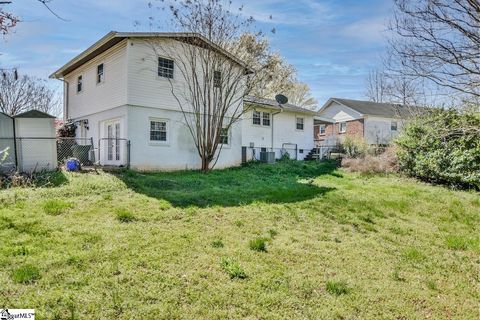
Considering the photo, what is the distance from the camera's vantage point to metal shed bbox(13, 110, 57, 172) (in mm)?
11266

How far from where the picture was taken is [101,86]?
51.9 feet

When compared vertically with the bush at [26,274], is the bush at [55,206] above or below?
above

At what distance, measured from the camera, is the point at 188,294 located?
13.2 ft

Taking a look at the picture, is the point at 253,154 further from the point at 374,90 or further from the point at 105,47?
the point at 374,90

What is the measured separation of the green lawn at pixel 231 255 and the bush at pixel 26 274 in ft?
0.04

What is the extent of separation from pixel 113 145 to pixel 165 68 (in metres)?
3.99

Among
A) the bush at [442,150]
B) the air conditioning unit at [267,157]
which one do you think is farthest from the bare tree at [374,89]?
the bush at [442,150]

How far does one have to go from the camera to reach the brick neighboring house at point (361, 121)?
31.0 m

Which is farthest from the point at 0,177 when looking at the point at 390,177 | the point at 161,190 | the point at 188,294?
the point at 390,177

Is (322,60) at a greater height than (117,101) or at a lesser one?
greater

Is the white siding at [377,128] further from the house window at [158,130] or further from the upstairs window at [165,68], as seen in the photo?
the house window at [158,130]

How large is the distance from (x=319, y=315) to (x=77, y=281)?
2796mm

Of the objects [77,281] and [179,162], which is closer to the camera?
[77,281]

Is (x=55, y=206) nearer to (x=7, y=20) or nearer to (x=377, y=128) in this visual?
(x=7, y=20)
